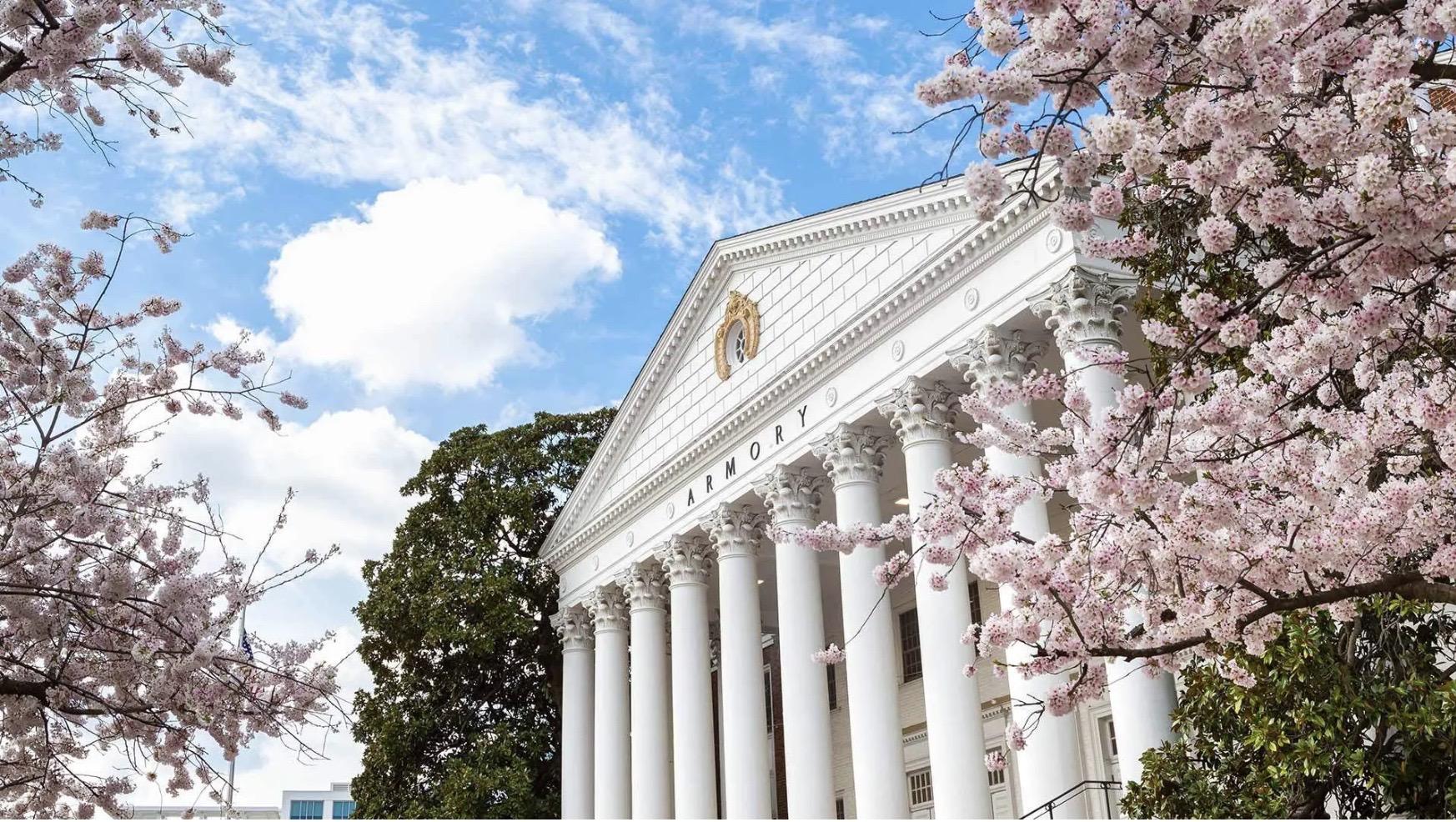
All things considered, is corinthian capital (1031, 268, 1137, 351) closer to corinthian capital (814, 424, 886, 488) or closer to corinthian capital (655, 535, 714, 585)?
corinthian capital (814, 424, 886, 488)

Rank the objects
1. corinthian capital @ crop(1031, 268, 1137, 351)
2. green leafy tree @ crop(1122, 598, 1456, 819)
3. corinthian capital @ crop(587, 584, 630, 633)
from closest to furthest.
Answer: green leafy tree @ crop(1122, 598, 1456, 819) → corinthian capital @ crop(1031, 268, 1137, 351) → corinthian capital @ crop(587, 584, 630, 633)

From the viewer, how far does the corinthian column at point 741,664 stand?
1010 inches

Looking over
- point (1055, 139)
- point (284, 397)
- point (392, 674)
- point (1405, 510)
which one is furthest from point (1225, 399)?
point (392, 674)

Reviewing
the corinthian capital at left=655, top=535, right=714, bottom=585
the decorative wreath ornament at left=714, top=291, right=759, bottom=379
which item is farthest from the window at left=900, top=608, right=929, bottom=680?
the decorative wreath ornament at left=714, top=291, right=759, bottom=379

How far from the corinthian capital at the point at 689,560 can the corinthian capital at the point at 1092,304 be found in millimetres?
13332

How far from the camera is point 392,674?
3728cm

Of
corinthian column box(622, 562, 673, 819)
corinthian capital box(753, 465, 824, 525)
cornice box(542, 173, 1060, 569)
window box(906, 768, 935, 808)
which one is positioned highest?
cornice box(542, 173, 1060, 569)

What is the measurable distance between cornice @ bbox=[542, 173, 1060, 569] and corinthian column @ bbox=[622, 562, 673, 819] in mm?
2042

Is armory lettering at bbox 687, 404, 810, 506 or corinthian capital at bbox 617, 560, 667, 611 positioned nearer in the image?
armory lettering at bbox 687, 404, 810, 506

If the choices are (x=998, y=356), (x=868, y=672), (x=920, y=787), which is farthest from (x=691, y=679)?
(x=998, y=356)

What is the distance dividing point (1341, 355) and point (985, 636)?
2.75 metres

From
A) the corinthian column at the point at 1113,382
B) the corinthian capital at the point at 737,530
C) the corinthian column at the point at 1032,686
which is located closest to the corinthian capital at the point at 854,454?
the corinthian column at the point at 1032,686

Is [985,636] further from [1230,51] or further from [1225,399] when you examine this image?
[1230,51]

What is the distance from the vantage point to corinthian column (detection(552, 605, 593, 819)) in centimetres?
3478
